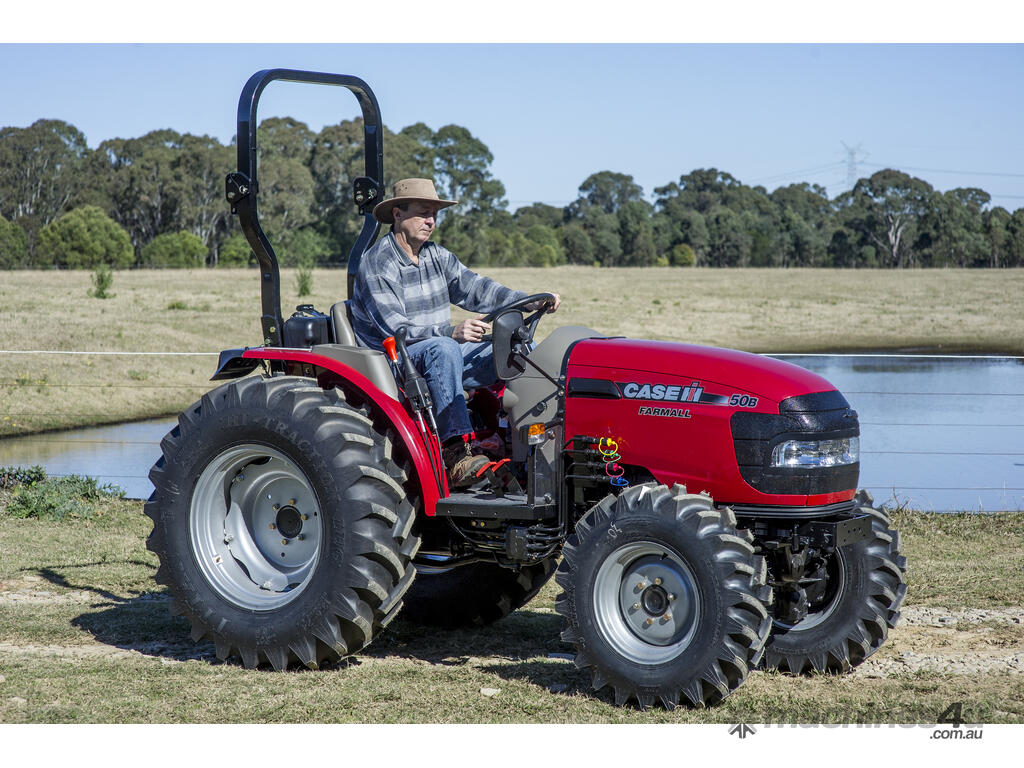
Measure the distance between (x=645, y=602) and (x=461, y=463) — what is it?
3.73 feet

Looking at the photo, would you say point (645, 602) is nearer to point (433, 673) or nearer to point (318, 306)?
point (433, 673)

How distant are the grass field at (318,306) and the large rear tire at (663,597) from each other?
8949mm

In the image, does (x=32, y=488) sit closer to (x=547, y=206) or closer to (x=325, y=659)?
(x=325, y=659)

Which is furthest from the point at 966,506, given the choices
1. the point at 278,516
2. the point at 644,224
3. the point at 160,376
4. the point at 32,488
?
the point at 644,224

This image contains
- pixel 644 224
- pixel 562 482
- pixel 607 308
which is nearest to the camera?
pixel 562 482

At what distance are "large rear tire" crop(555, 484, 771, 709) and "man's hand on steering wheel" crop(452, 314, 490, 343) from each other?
3.58 ft

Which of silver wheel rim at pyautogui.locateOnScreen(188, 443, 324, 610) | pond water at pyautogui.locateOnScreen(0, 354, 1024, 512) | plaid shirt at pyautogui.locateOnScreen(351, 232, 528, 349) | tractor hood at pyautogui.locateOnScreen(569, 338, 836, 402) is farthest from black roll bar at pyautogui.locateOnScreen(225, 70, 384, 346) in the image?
pond water at pyautogui.locateOnScreen(0, 354, 1024, 512)

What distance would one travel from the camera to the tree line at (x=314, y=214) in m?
67.4

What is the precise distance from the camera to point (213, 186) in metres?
75.1

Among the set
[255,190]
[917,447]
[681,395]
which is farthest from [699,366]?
[917,447]

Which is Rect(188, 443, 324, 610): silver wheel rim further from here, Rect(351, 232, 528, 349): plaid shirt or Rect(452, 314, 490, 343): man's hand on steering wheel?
Rect(452, 314, 490, 343): man's hand on steering wheel

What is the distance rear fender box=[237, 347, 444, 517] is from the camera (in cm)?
521

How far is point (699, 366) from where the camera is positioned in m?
4.84

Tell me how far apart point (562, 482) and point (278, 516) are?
149 cm
